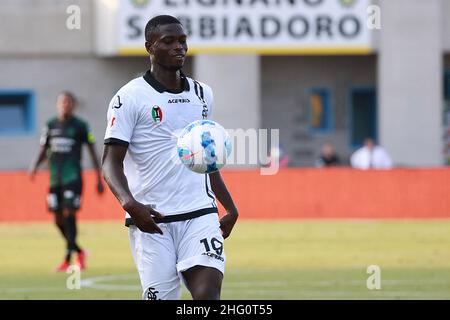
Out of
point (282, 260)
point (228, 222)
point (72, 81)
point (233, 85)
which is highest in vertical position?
point (72, 81)

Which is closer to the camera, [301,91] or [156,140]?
[156,140]

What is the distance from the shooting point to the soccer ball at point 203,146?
8.59 m

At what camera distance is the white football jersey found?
8.84 metres

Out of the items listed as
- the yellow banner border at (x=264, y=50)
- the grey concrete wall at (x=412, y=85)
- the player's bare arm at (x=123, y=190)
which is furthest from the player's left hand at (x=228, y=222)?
the grey concrete wall at (x=412, y=85)

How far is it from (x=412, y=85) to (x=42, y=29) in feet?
33.3

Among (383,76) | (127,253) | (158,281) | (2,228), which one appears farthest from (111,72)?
(158,281)

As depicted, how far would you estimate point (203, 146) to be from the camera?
858 centimetres

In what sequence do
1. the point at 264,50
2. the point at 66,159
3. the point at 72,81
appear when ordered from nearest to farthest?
the point at 66,159 < the point at 264,50 < the point at 72,81

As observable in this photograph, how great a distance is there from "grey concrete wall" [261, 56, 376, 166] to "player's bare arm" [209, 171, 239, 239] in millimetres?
29904

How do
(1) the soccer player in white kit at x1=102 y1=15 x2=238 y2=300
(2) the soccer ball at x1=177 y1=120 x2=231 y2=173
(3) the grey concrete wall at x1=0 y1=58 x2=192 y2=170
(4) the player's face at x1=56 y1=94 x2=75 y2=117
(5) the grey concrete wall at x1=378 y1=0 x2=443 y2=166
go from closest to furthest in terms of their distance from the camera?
(2) the soccer ball at x1=177 y1=120 x2=231 y2=173 → (1) the soccer player in white kit at x1=102 y1=15 x2=238 y2=300 → (4) the player's face at x1=56 y1=94 x2=75 y2=117 → (5) the grey concrete wall at x1=378 y1=0 x2=443 y2=166 → (3) the grey concrete wall at x1=0 y1=58 x2=192 y2=170

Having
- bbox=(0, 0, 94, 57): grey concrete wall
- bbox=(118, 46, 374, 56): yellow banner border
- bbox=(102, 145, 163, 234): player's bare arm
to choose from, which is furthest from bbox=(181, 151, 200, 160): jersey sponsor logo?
bbox=(0, 0, 94, 57): grey concrete wall

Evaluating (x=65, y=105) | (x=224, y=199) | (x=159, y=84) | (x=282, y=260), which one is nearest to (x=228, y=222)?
(x=224, y=199)

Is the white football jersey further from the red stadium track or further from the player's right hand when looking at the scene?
the red stadium track

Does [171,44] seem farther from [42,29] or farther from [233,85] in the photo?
[42,29]
